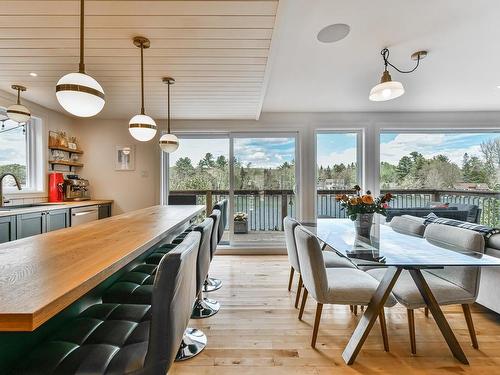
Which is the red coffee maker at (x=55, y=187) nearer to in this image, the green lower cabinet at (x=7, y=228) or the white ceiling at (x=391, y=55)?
the green lower cabinet at (x=7, y=228)

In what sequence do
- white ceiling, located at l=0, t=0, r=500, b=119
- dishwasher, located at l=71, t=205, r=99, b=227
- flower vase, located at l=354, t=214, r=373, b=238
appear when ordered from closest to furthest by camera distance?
1. white ceiling, located at l=0, t=0, r=500, b=119
2. flower vase, located at l=354, t=214, r=373, b=238
3. dishwasher, located at l=71, t=205, r=99, b=227

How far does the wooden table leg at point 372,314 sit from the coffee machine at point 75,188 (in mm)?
4185

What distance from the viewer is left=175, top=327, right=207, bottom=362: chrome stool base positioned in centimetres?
188

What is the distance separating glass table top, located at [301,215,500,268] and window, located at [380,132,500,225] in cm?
234

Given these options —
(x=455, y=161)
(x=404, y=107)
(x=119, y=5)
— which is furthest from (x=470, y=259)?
(x=455, y=161)

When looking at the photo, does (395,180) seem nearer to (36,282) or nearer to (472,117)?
(472,117)

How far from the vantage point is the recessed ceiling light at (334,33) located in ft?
7.72

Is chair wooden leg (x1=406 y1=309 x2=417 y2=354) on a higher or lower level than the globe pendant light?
lower

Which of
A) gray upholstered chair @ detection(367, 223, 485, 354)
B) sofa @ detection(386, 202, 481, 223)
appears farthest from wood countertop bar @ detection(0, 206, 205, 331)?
sofa @ detection(386, 202, 481, 223)

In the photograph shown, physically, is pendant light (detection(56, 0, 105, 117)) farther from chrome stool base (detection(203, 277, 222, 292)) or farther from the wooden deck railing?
the wooden deck railing

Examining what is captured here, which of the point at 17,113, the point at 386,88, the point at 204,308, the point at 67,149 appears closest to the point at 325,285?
the point at 204,308

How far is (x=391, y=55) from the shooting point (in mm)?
2809

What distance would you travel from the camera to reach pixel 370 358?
186 cm

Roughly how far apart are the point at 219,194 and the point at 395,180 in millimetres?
3286
